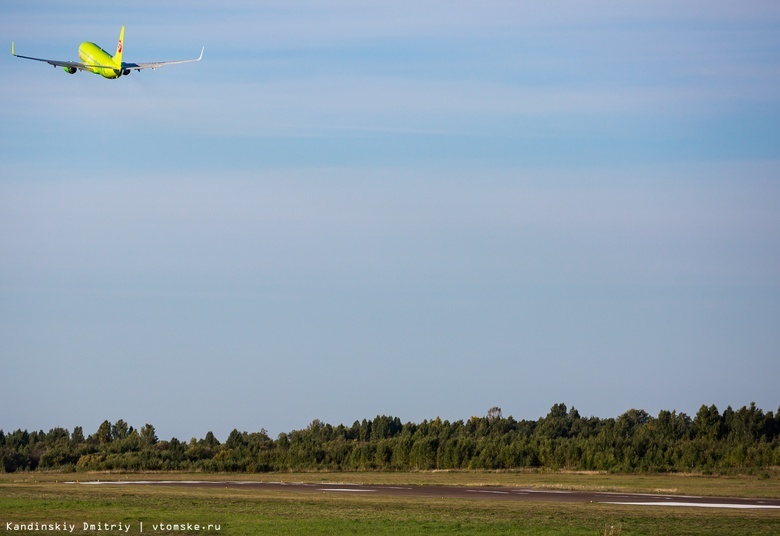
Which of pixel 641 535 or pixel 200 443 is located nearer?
pixel 641 535

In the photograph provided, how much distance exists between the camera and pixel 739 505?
47188 mm

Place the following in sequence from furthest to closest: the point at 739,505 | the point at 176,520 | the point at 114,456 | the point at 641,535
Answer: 1. the point at 114,456
2. the point at 739,505
3. the point at 176,520
4. the point at 641,535

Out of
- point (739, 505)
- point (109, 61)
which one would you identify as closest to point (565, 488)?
point (739, 505)

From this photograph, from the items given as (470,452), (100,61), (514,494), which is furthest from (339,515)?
(470,452)

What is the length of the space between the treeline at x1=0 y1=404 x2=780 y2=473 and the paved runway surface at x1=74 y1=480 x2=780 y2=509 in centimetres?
2548

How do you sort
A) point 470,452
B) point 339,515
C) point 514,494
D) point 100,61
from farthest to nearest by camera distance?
point 470,452
point 100,61
point 514,494
point 339,515

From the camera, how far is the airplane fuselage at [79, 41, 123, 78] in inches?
2508

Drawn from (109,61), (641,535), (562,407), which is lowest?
(641,535)

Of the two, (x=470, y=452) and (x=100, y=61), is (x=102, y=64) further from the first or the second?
(x=470, y=452)

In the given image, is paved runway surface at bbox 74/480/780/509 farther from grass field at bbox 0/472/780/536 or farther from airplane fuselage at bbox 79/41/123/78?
airplane fuselage at bbox 79/41/123/78

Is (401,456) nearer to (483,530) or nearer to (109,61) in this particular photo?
(109,61)

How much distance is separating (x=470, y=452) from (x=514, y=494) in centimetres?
4063

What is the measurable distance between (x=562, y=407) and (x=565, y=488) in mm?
102810

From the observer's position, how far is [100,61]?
63969 millimetres
